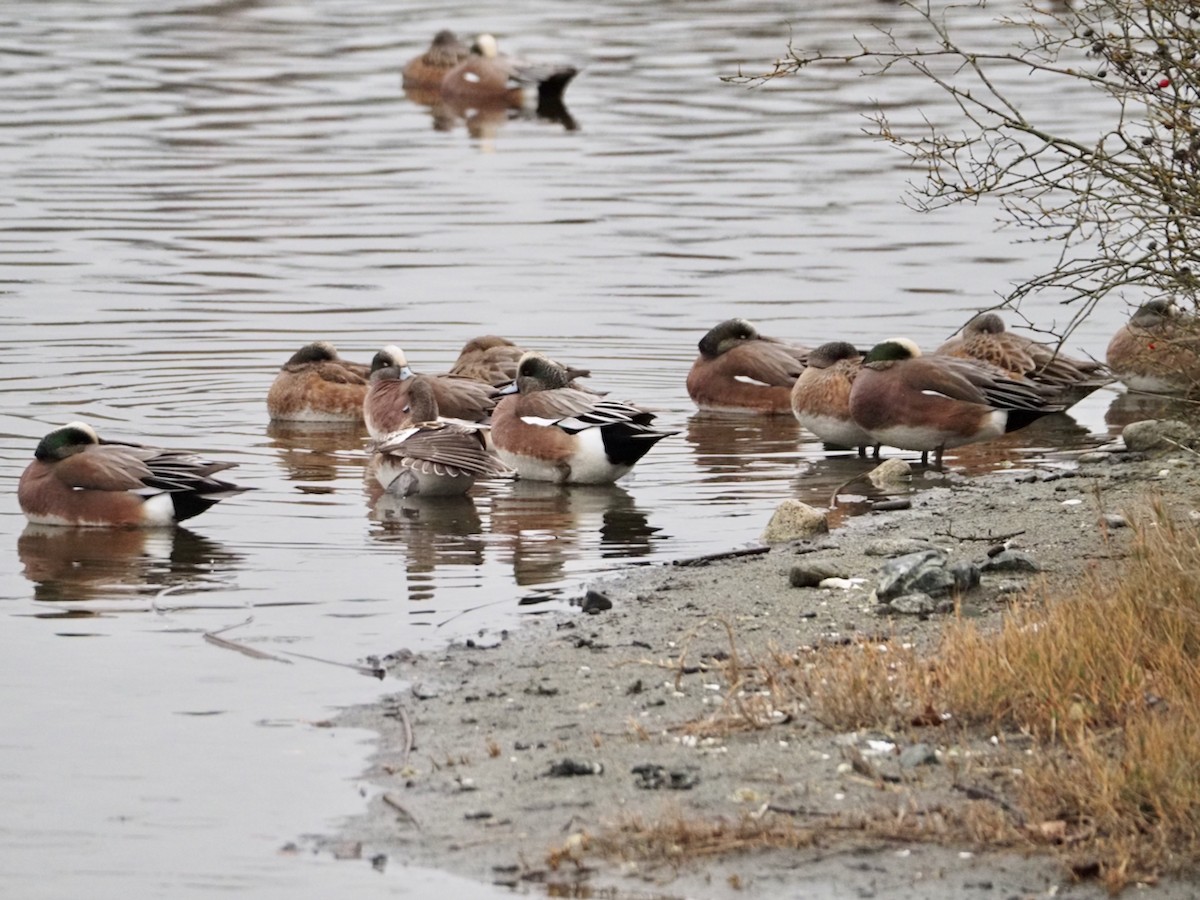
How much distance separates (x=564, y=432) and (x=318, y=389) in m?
2.41

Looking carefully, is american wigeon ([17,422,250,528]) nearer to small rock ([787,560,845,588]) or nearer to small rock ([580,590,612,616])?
small rock ([580,590,612,616])

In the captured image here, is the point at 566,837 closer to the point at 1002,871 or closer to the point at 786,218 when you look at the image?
the point at 1002,871

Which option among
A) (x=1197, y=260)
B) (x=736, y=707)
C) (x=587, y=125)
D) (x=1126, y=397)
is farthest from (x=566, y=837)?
(x=587, y=125)

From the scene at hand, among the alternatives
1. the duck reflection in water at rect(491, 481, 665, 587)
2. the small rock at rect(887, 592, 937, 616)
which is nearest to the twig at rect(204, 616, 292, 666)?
the duck reflection in water at rect(491, 481, 665, 587)

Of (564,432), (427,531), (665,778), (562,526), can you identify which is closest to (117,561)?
(427,531)

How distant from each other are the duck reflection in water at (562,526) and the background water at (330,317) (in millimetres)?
33

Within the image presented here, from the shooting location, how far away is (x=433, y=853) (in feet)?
20.4

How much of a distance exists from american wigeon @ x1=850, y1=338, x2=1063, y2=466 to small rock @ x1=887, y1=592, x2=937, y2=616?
3.94 metres

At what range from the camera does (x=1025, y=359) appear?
1347 cm

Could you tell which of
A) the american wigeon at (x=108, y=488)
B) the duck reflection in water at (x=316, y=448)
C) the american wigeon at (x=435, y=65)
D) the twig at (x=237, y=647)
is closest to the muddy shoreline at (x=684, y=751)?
the twig at (x=237, y=647)

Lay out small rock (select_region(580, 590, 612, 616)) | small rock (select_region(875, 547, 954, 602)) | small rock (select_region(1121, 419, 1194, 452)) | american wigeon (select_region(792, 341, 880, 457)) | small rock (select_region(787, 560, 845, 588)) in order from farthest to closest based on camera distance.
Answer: american wigeon (select_region(792, 341, 880, 457)), small rock (select_region(1121, 419, 1194, 452)), small rock (select_region(787, 560, 845, 588)), small rock (select_region(580, 590, 612, 616)), small rock (select_region(875, 547, 954, 602))

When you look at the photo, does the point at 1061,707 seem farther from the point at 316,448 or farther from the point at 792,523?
the point at 316,448

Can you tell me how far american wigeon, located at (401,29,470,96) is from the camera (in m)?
31.9

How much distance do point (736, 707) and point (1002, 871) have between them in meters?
1.47
